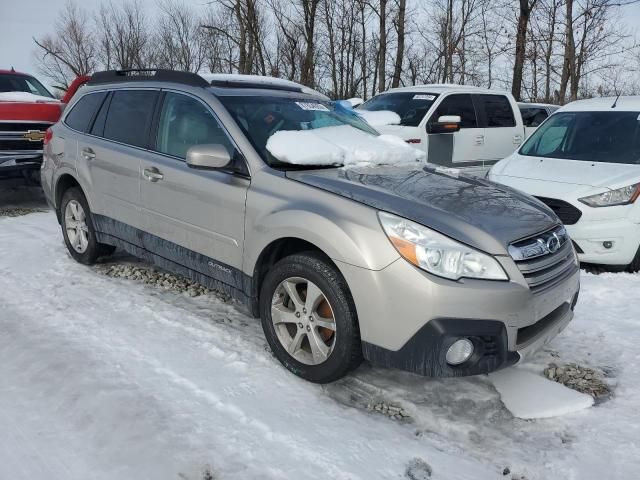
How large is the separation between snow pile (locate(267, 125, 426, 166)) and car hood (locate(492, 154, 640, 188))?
214 cm

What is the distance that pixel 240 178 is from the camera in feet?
11.3

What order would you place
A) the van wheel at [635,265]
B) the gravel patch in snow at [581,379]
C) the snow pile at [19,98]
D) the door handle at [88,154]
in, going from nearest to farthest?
the gravel patch in snow at [581,379] → the door handle at [88,154] → the van wheel at [635,265] → the snow pile at [19,98]

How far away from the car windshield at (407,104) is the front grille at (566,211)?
3.21 meters

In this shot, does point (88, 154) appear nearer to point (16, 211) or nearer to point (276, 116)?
point (276, 116)

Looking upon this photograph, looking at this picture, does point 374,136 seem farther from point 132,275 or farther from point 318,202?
point 132,275

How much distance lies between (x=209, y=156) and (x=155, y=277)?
186cm

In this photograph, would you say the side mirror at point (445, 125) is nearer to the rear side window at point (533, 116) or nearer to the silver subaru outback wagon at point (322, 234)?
the silver subaru outback wagon at point (322, 234)

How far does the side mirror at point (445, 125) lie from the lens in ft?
25.5

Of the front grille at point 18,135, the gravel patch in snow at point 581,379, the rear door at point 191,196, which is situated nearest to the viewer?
the gravel patch in snow at point 581,379

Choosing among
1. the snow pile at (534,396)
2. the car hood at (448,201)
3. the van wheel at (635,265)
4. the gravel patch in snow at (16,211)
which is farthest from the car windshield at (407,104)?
the snow pile at (534,396)

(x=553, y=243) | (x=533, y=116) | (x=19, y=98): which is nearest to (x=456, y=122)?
(x=553, y=243)

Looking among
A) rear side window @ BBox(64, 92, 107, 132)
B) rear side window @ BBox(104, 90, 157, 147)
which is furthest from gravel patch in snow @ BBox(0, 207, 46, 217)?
rear side window @ BBox(104, 90, 157, 147)

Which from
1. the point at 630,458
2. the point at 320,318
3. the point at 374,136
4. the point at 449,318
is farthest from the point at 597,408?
the point at 374,136

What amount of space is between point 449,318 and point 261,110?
2026mm
